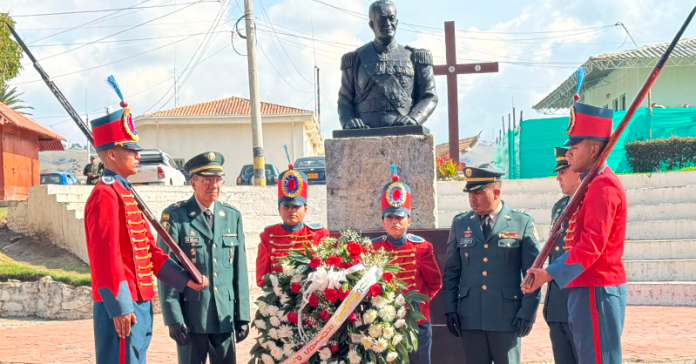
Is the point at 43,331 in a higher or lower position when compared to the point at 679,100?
lower

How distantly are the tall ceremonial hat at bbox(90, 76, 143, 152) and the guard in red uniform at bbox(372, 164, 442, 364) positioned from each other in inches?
66.2

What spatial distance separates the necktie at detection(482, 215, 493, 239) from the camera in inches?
178

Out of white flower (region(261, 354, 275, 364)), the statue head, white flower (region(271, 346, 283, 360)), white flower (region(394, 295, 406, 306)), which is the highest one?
the statue head

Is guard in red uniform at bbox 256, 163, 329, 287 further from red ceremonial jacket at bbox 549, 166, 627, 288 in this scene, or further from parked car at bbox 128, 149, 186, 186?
parked car at bbox 128, 149, 186, 186

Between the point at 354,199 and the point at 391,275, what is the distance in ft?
5.41

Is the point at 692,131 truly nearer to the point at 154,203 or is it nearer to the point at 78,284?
the point at 154,203

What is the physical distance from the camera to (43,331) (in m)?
8.57

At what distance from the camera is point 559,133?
53.0ft

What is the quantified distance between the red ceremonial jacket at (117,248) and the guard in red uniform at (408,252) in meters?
1.52

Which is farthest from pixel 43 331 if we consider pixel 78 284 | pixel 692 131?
pixel 692 131

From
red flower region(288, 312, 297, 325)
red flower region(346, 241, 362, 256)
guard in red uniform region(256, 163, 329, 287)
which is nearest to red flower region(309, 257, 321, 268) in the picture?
red flower region(346, 241, 362, 256)

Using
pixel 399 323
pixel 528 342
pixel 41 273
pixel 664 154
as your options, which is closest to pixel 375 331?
pixel 399 323

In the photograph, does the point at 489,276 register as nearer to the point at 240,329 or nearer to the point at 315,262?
the point at 315,262

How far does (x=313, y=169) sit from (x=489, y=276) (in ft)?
50.1
